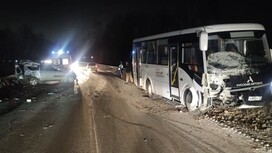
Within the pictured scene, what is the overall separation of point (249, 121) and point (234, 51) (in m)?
2.40

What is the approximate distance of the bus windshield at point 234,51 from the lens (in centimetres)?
1098

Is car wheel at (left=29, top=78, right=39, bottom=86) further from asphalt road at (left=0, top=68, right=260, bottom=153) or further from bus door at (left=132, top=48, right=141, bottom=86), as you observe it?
asphalt road at (left=0, top=68, right=260, bottom=153)

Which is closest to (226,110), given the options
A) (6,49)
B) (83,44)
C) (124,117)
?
(124,117)

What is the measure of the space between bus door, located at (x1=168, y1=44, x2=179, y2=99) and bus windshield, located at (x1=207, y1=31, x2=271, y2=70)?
246 centimetres

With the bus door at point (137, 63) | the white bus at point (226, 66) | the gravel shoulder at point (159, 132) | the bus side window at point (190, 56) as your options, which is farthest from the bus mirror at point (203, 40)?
the bus door at point (137, 63)

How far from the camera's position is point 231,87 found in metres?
10.7

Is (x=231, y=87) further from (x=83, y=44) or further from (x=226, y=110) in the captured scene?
(x=83, y=44)

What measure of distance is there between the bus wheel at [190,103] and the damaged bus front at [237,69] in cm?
66

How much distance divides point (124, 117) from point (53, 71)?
621 inches

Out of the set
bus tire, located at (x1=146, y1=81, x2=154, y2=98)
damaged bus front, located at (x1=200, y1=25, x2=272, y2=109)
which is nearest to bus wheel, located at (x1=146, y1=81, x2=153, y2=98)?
bus tire, located at (x1=146, y1=81, x2=154, y2=98)

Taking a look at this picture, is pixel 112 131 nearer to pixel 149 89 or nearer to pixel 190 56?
pixel 190 56

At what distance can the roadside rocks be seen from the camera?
857 centimetres

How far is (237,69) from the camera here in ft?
35.7

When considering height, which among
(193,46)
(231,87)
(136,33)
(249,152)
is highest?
(136,33)
